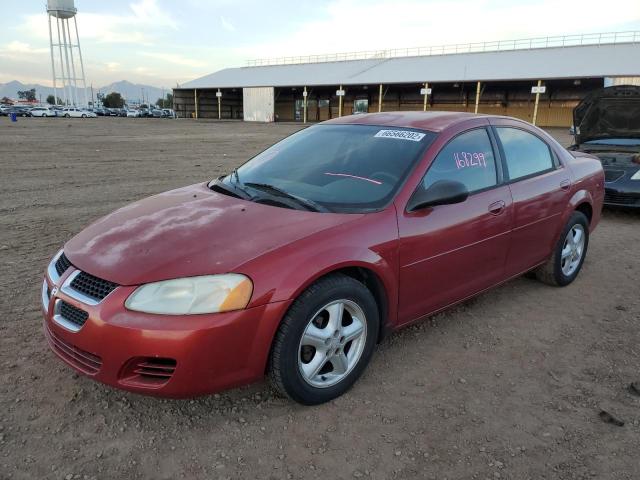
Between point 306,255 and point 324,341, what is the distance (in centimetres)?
51

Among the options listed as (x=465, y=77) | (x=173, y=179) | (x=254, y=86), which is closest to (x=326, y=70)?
(x=254, y=86)

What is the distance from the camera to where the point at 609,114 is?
8414mm

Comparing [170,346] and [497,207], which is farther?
[497,207]

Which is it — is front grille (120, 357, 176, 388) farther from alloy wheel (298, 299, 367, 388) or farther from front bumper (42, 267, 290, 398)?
alloy wheel (298, 299, 367, 388)

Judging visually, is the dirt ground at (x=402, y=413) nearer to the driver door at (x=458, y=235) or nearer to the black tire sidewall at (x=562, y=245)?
the black tire sidewall at (x=562, y=245)

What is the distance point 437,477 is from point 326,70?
49.5 m

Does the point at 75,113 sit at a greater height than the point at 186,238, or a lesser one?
greater

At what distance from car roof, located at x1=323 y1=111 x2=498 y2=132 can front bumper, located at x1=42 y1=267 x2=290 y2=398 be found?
1840mm

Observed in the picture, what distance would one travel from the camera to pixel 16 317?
370 centimetres

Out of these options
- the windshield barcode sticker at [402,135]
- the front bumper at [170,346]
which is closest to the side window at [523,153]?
the windshield barcode sticker at [402,135]

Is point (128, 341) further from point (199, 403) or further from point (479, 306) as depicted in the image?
point (479, 306)

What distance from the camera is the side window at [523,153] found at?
3.88m

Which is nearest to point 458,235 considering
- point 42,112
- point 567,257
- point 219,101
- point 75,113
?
point 567,257

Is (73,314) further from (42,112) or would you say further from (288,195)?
(42,112)
